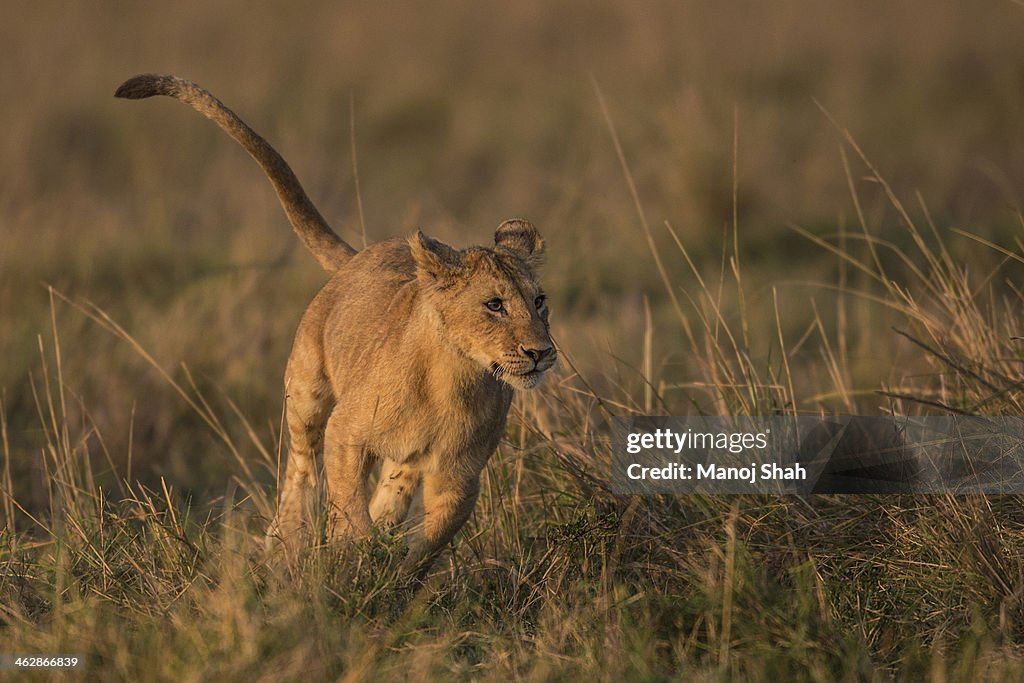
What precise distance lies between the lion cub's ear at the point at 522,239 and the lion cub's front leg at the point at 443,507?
84cm

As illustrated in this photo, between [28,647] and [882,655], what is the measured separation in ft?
8.65

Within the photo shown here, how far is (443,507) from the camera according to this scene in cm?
520

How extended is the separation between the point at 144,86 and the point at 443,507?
82.3 inches

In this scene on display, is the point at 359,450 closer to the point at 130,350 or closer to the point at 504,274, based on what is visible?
the point at 504,274

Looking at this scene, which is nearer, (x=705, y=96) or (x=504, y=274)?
(x=504, y=274)

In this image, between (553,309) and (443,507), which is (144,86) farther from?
(553,309)

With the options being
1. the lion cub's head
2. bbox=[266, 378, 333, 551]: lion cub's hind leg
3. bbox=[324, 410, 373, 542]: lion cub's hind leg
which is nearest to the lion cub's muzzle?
the lion cub's head

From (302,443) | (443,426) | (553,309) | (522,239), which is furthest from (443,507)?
(553,309)

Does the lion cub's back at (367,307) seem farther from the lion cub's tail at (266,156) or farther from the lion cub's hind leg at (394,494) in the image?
the lion cub's hind leg at (394,494)

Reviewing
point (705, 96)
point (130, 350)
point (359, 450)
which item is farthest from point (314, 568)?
point (705, 96)

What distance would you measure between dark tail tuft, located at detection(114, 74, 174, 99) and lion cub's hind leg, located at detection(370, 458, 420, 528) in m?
1.73

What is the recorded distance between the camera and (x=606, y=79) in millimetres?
16484

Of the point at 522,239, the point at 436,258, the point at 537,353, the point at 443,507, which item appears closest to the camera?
the point at 537,353

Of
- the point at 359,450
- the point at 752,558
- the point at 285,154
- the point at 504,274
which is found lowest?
the point at 752,558
